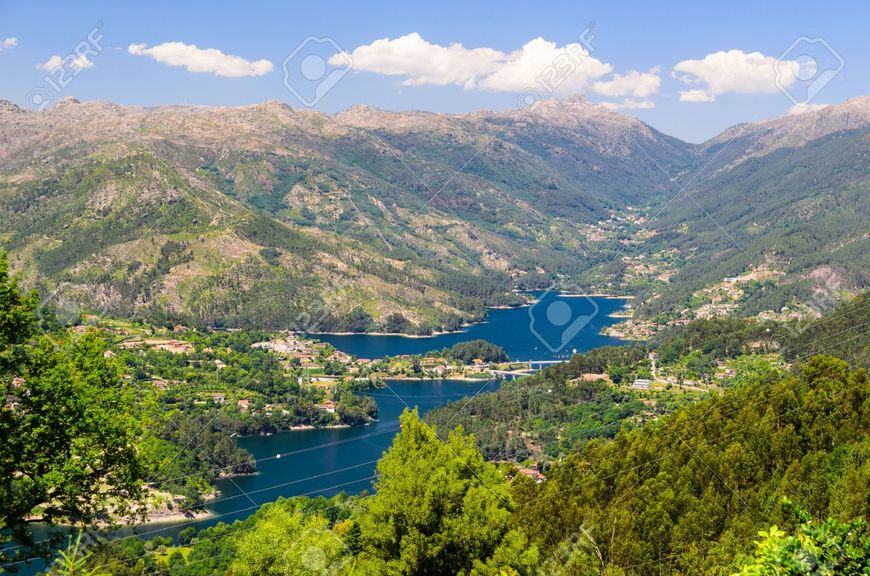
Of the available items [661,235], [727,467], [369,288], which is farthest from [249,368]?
[661,235]

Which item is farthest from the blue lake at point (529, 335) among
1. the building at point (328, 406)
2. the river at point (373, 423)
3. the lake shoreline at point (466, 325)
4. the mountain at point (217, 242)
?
the building at point (328, 406)

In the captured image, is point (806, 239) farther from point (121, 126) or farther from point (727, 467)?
point (121, 126)

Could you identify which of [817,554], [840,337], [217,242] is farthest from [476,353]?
[817,554]

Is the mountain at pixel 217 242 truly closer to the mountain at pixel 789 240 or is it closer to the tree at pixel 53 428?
the mountain at pixel 789 240

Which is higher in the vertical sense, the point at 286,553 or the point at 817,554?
the point at 817,554

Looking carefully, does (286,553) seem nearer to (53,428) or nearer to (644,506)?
(53,428)

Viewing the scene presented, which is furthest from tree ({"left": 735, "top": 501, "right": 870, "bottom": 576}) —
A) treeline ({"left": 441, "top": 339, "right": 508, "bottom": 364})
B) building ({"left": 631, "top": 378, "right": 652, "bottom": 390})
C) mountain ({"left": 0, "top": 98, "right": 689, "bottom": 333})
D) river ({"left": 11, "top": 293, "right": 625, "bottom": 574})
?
mountain ({"left": 0, "top": 98, "right": 689, "bottom": 333})

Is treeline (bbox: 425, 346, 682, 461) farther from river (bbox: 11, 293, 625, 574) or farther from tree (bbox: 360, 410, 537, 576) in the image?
tree (bbox: 360, 410, 537, 576)

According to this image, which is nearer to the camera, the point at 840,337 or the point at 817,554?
the point at 817,554
